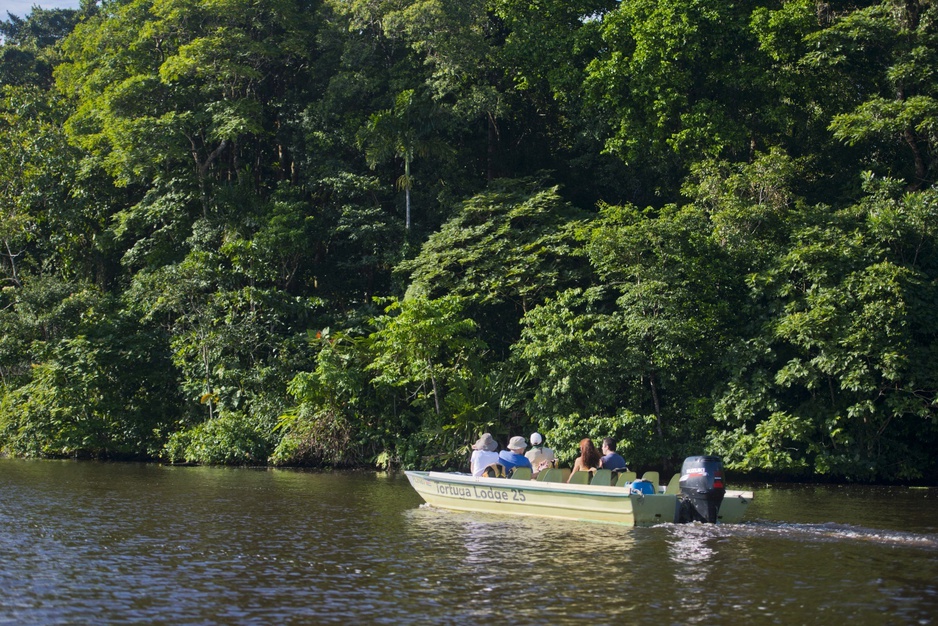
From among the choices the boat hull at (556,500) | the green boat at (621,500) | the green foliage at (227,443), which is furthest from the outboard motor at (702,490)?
the green foliage at (227,443)

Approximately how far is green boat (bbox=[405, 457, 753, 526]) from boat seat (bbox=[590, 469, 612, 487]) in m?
0.12

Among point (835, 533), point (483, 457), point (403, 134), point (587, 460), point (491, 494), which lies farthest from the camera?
point (403, 134)

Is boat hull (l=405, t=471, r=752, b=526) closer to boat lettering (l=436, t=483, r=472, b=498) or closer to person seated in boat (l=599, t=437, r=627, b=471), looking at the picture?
boat lettering (l=436, t=483, r=472, b=498)

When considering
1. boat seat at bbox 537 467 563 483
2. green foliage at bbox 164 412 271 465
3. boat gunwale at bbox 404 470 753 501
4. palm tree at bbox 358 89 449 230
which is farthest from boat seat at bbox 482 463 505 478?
palm tree at bbox 358 89 449 230

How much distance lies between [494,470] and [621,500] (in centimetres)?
322

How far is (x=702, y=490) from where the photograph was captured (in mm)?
14570

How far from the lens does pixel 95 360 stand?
29156 millimetres

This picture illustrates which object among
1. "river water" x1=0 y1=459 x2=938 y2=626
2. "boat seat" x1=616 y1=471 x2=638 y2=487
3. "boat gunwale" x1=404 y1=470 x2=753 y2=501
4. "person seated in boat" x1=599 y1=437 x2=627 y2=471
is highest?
"person seated in boat" x1=599 y1=437 x2=627 y2=471

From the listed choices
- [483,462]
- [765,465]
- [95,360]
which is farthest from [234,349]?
[765,465]

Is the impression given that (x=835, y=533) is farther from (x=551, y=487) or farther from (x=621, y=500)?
(x=551, y=487)

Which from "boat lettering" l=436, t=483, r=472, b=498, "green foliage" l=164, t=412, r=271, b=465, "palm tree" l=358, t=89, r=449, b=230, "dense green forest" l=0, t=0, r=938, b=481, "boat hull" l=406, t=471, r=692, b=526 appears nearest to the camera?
"boat hull" l=406, t=471, r=692, b=526

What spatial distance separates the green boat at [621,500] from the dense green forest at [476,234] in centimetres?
658

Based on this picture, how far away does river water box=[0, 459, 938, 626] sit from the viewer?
9.28 m

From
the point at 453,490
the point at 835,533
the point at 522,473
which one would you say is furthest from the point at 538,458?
the point at 835,533
